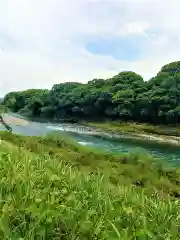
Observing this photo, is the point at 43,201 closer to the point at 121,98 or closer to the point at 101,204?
the point at 101,204

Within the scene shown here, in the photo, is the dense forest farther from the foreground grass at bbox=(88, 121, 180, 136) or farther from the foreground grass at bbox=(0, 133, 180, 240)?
the foreground grass at bbox=(0, 133, 180, 240)

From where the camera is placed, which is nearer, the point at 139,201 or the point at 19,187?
the point at 19,187

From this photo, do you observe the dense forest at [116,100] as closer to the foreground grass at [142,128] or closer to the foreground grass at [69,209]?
the foreground grass at [142,128]

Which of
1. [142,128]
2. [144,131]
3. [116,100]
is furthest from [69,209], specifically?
[116,100]

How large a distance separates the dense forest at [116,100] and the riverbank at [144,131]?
254 cm

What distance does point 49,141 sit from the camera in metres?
22.8

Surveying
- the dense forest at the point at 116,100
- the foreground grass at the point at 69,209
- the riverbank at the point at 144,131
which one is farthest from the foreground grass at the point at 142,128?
the foreground grass at the point at 69,209

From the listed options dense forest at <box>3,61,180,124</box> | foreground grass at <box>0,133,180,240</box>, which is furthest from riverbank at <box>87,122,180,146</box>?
foreground grass at <box>0,133,180,240</box>

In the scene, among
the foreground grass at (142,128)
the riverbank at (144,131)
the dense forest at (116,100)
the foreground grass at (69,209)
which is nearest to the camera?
the foreground grass at (69,209)

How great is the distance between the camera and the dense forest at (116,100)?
7231cm

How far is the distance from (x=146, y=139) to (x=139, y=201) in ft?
170

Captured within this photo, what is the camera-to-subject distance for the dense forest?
72.3 meters

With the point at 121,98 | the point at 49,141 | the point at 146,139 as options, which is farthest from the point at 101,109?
the point at 49,141

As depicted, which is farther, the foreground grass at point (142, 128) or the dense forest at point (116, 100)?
the dense forest at point (116, 100)
